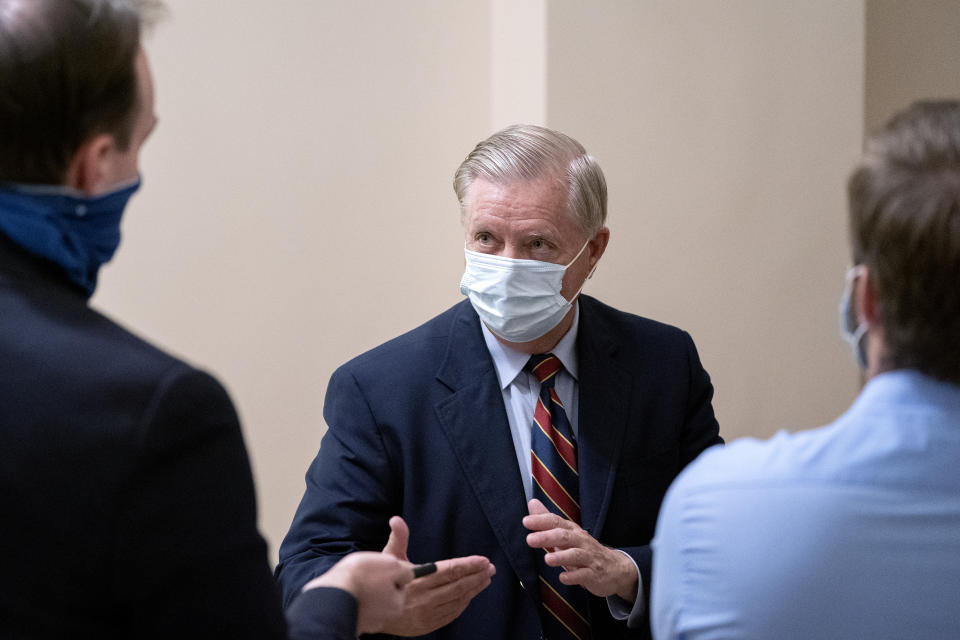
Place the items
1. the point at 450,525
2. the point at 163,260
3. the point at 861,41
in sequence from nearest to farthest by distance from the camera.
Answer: the point at 450,525 → the point at 163,260 → the point at 861,41

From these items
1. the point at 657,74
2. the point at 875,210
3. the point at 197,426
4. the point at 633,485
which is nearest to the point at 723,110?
the point at 657,74

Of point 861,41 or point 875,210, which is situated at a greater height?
point 861,41

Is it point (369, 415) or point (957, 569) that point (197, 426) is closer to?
point (957, 569)

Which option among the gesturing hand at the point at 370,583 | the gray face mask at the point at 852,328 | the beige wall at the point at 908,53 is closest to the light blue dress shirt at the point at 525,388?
the gesturing hand at the point at 370,583

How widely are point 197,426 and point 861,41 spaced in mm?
2785

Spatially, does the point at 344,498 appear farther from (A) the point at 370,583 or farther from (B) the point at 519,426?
(A) the point at 370,583

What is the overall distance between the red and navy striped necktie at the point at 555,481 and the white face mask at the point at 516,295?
0.09m

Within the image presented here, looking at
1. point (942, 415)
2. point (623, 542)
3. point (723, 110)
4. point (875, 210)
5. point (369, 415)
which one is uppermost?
point (723, 110)

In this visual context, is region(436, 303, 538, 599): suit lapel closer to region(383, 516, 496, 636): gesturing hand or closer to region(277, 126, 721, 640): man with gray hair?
region(277, 126, 721, 640): man with gray hair

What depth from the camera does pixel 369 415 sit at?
1.90 metres

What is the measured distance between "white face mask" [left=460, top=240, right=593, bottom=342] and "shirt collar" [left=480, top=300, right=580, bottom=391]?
0.16ft

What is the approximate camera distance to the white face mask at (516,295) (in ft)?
6.32

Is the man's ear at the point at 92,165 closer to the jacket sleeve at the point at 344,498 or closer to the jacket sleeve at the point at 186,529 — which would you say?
the jacket sleeve at the point at 186,529

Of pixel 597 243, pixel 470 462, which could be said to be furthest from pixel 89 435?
pixel 597 243
